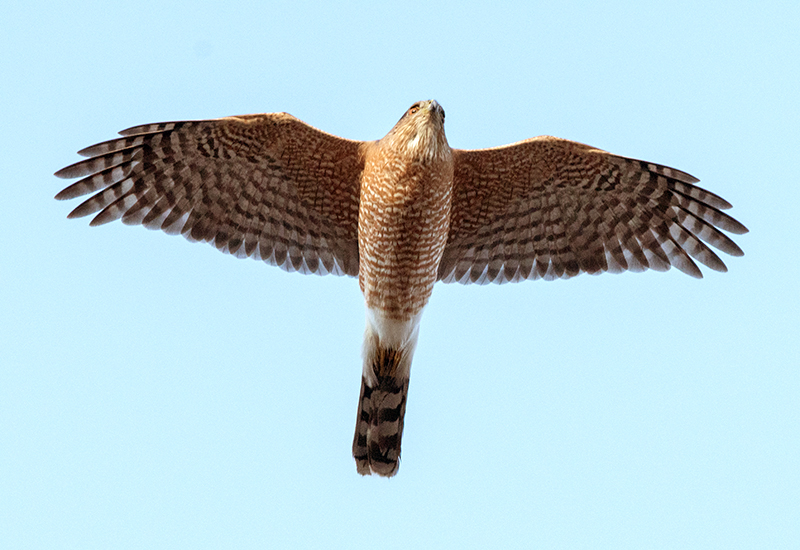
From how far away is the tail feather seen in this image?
34.9ft

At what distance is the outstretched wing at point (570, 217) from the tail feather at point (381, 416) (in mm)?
1324

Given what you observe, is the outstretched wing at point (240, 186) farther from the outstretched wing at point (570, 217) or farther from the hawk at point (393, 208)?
the outstretched wing at point (570, 217)

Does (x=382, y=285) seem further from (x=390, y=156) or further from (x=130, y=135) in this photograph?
(x=130, y=135)

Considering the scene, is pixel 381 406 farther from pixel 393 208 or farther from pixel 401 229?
pixel 393 208

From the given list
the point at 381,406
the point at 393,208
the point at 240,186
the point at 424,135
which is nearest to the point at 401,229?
the point at 393,208

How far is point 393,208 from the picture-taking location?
31.0ft

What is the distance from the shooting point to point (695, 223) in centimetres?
1060

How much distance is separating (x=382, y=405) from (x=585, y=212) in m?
3.21

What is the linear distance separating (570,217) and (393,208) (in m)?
2.49

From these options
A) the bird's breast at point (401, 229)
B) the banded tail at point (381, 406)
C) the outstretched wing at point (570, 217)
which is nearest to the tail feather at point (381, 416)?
the banded tail at point (381, 406)

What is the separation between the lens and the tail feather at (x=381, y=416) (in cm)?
1065

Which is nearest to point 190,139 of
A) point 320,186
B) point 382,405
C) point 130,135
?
point 130,135

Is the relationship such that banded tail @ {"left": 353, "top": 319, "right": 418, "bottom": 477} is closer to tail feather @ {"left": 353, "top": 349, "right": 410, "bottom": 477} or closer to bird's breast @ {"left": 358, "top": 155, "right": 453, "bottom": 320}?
tail feather @ {"left": 353, "top": 349, "right": 410, "bottom": 477}

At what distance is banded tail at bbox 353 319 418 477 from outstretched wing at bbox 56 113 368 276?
3.49 ft
